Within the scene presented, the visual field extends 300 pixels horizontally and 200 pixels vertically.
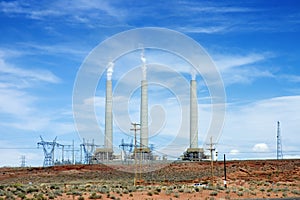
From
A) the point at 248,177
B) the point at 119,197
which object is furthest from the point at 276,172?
the point at 119,197

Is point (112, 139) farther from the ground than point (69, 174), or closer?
farther from the ground

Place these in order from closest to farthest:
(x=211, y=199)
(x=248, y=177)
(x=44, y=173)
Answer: (x=211, y=199)
(x=248, y=177)
(x=44, y=173)

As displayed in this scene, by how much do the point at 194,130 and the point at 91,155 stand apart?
3223 cm

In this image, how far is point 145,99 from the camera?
9588 centimetres

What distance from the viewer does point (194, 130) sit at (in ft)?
322

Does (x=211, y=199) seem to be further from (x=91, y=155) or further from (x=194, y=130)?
(x=91, y=155)

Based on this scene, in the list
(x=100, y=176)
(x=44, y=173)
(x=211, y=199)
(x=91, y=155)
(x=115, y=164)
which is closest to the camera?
(x=211, y=199)

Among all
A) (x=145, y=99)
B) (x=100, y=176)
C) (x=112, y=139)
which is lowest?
(x=100, y=176)

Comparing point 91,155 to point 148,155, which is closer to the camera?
point 148,155

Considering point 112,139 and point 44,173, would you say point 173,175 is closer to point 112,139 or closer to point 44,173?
point 112,139

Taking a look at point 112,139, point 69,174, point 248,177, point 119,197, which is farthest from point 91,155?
point 119,197

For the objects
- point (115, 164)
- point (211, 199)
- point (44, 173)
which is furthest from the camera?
point (115, 164)

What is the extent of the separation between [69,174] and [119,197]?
53421 mm

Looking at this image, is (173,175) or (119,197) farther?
(173,175)
